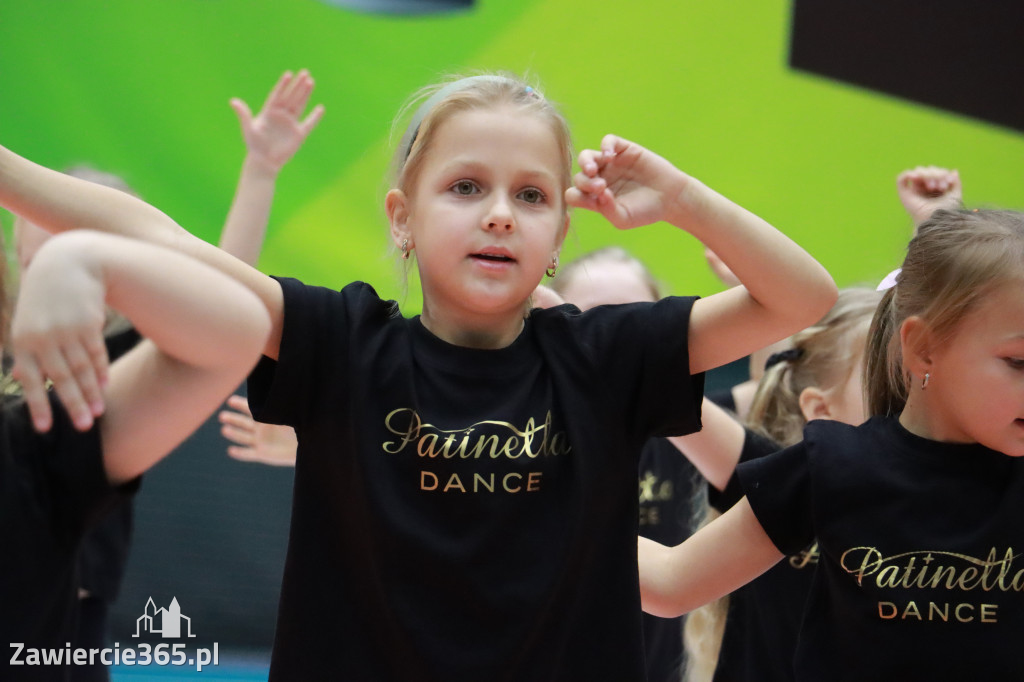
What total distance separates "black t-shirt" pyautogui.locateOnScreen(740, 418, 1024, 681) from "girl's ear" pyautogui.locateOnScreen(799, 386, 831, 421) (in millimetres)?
556

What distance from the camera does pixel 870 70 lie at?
3404 millimetres

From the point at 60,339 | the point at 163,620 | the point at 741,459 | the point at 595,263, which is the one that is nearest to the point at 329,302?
the point at 60,339

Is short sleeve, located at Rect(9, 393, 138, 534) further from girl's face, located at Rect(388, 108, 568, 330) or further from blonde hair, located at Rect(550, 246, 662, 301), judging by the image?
blonde hair, located at Rect(550, 246, 662, 301)

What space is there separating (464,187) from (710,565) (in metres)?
0.59

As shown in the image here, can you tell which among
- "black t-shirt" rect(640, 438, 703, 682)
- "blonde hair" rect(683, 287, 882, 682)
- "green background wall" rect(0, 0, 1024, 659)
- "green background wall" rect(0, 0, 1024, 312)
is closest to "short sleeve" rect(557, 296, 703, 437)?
"blonde hair" rect(683, 287, 882, 682)

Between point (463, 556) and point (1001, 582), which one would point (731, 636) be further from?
point (463, 556)

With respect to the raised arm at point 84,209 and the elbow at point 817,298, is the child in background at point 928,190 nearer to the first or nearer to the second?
the elbow at point 817,298

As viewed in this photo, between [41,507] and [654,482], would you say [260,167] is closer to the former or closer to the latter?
[654,482]

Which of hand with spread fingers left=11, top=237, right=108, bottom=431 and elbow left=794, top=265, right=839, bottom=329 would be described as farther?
elbow left=794, top=265, right=839, bottom=329

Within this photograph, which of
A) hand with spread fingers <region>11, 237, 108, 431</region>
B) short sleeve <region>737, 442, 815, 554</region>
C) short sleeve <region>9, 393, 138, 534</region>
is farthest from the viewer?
short sleeve <region>737, 442, 815, 554</region>

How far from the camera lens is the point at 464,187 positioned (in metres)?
1.30

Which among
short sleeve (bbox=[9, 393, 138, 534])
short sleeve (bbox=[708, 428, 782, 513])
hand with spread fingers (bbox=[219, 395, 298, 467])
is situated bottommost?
hand with spread fingers (bbox=[219, 395, 298, 467])

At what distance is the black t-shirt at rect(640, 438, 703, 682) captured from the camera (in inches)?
90.0

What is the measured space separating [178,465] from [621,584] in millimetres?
2496
